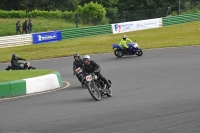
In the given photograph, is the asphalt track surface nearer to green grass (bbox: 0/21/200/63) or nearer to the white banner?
green grass (bbox: 0/21/200/63)

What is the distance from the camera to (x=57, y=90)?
1695 centimetres

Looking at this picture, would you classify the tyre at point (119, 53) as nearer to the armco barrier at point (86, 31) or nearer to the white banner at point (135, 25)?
the armco barrier at point (86, 31)

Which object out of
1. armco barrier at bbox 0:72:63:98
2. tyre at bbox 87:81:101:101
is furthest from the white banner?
tyre at bbox 87:81:101:101

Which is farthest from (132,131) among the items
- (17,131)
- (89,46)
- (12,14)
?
(12,14)

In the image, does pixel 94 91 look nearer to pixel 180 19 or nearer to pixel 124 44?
pixel 124 44

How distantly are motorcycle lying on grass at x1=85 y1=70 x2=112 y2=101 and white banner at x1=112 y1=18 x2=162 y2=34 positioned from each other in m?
29.9

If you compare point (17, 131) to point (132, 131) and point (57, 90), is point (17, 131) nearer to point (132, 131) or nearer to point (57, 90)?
point (132, 131)

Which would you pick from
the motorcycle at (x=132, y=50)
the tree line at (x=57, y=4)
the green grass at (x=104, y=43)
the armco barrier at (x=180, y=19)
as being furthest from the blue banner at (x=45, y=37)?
the tree line at (x=57, y=4)

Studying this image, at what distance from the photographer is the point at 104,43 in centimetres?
3894

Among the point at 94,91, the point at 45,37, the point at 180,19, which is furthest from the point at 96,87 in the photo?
the point at 180,19

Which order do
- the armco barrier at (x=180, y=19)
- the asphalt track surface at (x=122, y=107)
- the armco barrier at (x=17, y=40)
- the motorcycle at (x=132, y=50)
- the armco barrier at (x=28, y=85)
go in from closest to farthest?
the asphalt track surface at (x=122, y=107), the armco barrier at (x=28, y=85), the motorcycle at (x=132, y=50), the armco barrier at (x=17, y=40), the armco barrier at (x=180, y=19)

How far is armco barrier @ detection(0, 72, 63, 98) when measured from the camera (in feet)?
50.1

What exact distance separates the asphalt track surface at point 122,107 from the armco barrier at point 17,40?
1906 centimetres

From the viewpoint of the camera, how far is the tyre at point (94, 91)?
13.9m
